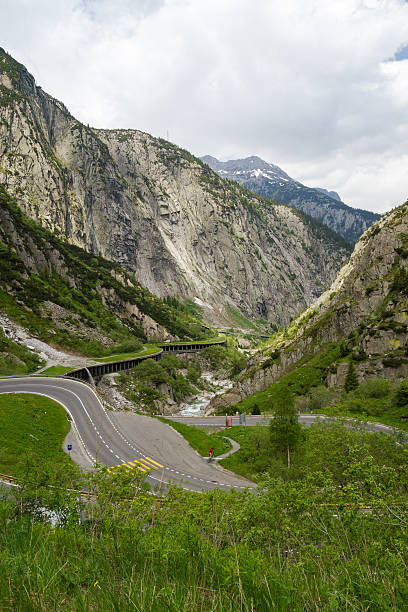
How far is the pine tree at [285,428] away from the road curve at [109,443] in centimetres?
462

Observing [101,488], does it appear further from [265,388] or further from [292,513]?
[265,388]

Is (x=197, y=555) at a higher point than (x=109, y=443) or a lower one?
higher

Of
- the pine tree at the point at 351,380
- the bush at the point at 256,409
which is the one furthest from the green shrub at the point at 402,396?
the bush at the point at 256,409

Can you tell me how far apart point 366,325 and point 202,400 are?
46.5m

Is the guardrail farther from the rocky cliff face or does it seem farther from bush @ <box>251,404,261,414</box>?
bush @ <box>251,404,261,414</box>

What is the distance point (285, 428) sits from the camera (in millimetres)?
30828

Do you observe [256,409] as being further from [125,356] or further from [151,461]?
[125,356]

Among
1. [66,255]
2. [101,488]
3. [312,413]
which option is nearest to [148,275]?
[66,255]

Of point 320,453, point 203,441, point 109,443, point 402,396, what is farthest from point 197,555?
point 402,396

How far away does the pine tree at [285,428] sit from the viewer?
30.6m

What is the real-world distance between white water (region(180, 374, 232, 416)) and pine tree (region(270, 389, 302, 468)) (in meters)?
42.7

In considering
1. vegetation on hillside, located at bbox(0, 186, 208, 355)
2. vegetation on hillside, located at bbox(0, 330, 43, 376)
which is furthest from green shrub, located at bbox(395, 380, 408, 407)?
vegetation on hillside, located at bbox(0, 186, 208, 355)

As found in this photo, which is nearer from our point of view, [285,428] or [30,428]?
[285,428]

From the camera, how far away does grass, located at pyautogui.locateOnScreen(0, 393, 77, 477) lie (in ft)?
82.4
